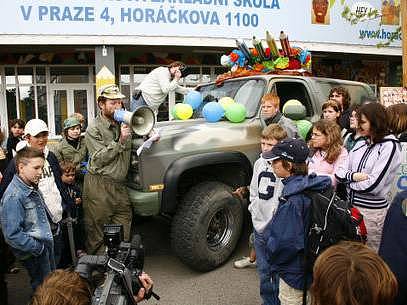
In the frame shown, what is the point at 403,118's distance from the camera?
3.60 metres

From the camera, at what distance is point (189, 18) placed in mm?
12797

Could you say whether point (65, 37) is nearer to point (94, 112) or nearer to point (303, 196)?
point (94, 112)

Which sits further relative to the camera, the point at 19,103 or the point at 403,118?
the point at 19,103

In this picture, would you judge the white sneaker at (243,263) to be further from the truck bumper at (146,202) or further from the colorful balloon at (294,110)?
the colorful balloon at (294,110)

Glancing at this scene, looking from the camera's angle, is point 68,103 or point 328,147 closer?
point 328,147

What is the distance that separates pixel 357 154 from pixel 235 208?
1516mm

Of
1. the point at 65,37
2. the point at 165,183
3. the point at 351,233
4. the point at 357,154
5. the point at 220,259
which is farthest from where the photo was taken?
the point at 65,37

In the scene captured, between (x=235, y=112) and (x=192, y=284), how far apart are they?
6.20 ft

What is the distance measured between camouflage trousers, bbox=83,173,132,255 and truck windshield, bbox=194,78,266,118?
1666 mm

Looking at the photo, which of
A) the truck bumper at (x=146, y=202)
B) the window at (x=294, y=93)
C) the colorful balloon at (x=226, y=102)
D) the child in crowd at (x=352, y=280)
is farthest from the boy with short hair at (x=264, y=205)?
the window at (x=294, y=93)

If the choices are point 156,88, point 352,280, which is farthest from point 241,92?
point 352,280

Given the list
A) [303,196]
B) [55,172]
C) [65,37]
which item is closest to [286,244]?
[303,196]

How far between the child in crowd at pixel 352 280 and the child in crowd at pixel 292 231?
3.60 ft

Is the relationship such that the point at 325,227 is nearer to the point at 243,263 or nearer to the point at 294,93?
the point at 243,263
